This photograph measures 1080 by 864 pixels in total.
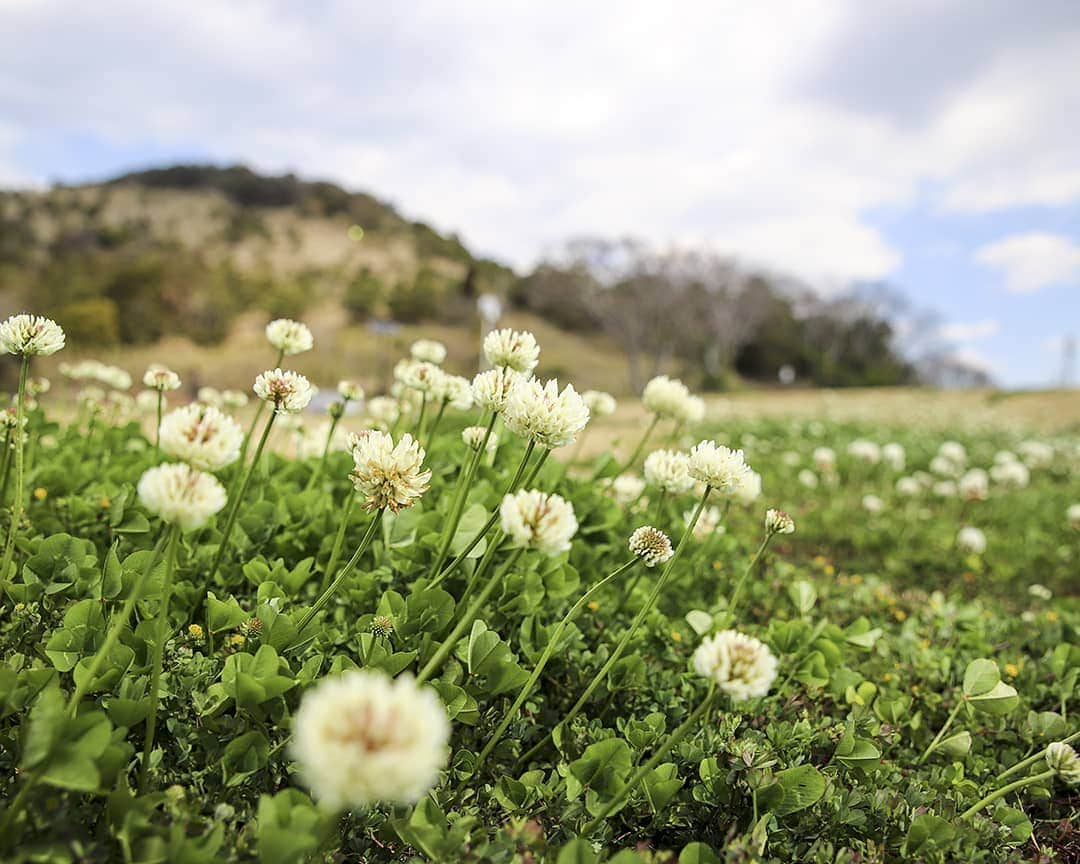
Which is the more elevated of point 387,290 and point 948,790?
point 387,290

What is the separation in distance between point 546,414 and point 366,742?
2.55 ft

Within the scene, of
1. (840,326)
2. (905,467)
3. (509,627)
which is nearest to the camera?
(509,627)

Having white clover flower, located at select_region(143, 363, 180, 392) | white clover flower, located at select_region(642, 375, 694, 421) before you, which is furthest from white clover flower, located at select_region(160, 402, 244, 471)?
white clover flower, located at select_region(642, 375, 694, 421)

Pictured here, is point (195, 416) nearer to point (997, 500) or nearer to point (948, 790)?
point (948, 790)

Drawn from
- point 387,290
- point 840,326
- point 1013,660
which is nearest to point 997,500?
point 1013,660

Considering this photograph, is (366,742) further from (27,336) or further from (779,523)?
(27,336)

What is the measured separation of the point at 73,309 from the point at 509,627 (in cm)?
2617

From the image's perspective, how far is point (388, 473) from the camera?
1319 mm

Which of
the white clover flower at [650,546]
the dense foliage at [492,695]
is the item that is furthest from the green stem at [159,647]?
the white clover flower at [650,546]

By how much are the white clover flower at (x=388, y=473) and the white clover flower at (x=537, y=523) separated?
27 centimetres

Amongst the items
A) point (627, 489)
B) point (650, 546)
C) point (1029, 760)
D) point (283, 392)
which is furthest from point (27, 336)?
point (1029, 760)

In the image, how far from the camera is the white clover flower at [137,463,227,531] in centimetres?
97

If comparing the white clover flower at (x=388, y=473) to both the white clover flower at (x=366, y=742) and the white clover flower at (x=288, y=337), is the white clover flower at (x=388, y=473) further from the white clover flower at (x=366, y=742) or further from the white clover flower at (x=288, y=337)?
the white clover flower at (x=288, y=337)

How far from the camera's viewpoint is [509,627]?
193cm
